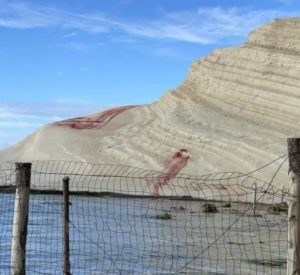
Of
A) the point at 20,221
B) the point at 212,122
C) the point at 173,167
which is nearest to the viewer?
the point at 20,221

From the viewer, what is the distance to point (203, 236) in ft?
58.2

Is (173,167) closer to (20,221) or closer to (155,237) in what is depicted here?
(155,237)

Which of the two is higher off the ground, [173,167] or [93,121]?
[93,121]

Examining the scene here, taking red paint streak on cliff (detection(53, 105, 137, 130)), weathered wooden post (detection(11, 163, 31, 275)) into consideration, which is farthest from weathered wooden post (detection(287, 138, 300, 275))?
red paint streak on cliff (detection(53, 105, 137, 130))

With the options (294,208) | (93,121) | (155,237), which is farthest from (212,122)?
(294,208)

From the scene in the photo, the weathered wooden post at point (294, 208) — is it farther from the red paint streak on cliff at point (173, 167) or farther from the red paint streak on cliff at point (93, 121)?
the red paint streak on cliff at point (93, 121)

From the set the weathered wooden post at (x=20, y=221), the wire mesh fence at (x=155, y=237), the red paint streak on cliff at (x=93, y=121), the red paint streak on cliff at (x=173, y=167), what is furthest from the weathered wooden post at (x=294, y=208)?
the red paint streak on cliff at (x=93, y=121)

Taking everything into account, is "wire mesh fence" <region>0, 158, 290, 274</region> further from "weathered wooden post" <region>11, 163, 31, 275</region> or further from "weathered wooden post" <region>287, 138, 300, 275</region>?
"weathered wooden post" <region>11, 163, 31, 275</region>

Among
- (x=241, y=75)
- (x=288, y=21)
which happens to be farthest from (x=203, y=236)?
(x=288, y=21)

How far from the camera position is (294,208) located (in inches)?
307

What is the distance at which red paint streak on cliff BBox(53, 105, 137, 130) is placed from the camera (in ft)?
134

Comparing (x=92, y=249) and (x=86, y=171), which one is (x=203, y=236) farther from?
(x=86, y=171)

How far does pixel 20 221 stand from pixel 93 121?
107ft

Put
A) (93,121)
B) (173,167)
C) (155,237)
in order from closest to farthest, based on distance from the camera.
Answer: (155,237)
(173,167)
(93,121)
